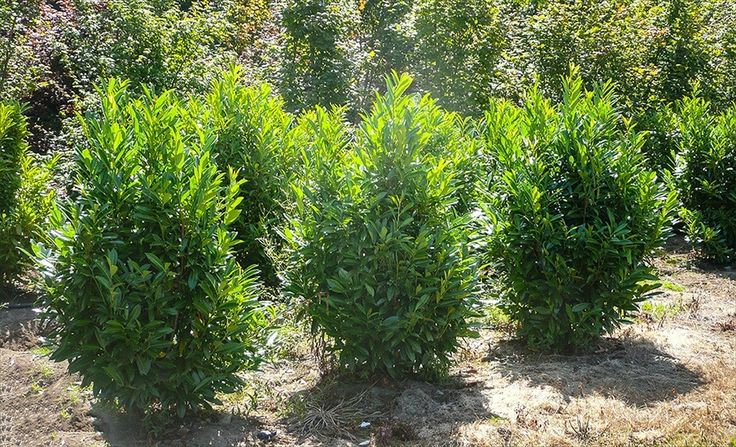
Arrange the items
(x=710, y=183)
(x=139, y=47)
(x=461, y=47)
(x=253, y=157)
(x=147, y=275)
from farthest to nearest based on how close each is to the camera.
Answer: (x=461, y=47), (x=139, y=47), (x=710, y=183), (x=253, y=157), (x=147, y=275)

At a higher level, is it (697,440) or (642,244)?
(642,244)

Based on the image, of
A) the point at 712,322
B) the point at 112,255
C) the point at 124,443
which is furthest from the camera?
the point at 712,322

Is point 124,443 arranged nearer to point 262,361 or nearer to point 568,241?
point 262,361

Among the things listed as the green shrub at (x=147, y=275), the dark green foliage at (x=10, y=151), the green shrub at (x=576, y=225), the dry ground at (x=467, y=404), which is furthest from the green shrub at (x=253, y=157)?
the green shrub at (x=147, y=275)

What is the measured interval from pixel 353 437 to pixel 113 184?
187cm

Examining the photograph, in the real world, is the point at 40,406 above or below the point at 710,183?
below

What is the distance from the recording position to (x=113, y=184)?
12.9 ft

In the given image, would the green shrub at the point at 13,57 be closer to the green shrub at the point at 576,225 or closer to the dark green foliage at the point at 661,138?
the green shrub at the point at 576,225

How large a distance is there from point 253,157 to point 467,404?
273 cm

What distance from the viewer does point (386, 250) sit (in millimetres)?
4414

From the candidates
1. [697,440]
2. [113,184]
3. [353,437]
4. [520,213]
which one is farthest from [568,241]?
[113,184]

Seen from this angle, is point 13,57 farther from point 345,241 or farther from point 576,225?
point 576,225

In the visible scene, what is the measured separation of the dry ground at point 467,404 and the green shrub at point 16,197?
0.91 meters

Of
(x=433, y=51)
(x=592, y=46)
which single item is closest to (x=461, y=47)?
(x=433, y=51)
